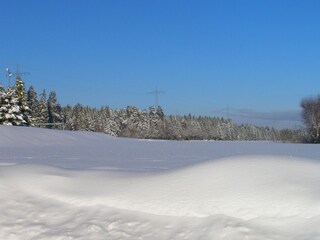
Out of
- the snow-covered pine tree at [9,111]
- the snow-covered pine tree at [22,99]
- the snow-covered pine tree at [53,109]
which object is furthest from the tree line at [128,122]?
the snow-covered pine tree at [9,111]

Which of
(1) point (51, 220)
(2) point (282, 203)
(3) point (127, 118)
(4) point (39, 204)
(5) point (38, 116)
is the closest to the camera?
(2) point (282, 203)

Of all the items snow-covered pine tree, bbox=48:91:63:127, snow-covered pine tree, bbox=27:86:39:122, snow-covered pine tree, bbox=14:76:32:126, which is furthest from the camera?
snow-covered pine tree, bbox=48:91:63:127

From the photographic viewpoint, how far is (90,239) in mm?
4309

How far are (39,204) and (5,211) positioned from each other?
0.38m

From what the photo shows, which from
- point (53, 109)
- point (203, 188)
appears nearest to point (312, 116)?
point (53, 109)

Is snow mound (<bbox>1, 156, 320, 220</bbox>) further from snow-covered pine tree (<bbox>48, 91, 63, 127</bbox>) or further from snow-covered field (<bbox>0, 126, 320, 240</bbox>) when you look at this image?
snow-covered pine tree (<bbox>48, 91, 63, 127</bbox>)

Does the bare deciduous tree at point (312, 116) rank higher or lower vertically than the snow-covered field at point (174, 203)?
higher

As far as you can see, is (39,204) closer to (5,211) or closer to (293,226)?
(5,211)

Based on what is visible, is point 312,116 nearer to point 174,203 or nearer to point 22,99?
point 22,99

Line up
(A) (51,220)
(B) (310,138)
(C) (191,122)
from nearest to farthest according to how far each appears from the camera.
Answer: (A) (51,220) < (B) (310,138) < (C) (191,122)

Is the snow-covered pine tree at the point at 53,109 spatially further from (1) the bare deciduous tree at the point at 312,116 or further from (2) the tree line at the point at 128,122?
(1) the bare deciduous tree at the point at 312,116

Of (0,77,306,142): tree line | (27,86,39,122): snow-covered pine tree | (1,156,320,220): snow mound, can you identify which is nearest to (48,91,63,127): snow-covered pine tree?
(0,77,306,142): tree line

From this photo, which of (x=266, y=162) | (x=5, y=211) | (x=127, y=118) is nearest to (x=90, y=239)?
(x=5, y=211)

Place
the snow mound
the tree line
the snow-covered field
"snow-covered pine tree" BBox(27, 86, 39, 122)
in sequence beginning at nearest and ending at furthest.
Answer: the snow-covered field, the snow mound, "snow-covered pine tree" BBox(27, 86, 39, 122), the tree line
